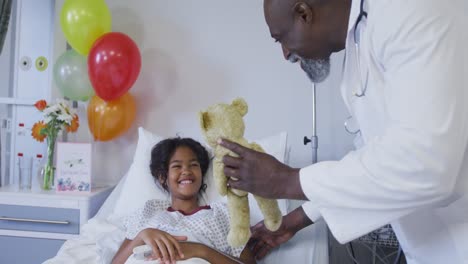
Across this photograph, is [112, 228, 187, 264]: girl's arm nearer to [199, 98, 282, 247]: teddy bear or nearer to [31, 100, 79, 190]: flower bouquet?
[199, 98, 282, 247]: teddy bear

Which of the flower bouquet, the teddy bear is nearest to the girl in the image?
the teddy bear

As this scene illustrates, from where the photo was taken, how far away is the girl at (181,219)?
126cm

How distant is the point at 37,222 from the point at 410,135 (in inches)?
74.4

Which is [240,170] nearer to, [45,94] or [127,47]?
[127,47]

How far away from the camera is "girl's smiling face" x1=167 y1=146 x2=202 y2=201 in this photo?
1.61 m

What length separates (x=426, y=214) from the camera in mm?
873

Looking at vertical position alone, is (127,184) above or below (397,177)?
below

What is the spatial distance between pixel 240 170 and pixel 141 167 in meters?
1.22

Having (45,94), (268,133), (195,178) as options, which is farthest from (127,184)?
(45,94)

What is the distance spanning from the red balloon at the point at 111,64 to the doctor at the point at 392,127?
3.99 ft

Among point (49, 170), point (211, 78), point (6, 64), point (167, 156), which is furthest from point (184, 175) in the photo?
point (6, 64)

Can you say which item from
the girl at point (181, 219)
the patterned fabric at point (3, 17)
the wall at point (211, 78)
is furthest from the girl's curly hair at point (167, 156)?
the patterned fabric at point (3, 17)

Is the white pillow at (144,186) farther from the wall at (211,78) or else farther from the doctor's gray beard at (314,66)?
the doctor's gray beard at (314,66)

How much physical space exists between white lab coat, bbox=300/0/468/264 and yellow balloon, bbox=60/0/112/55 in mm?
1571
